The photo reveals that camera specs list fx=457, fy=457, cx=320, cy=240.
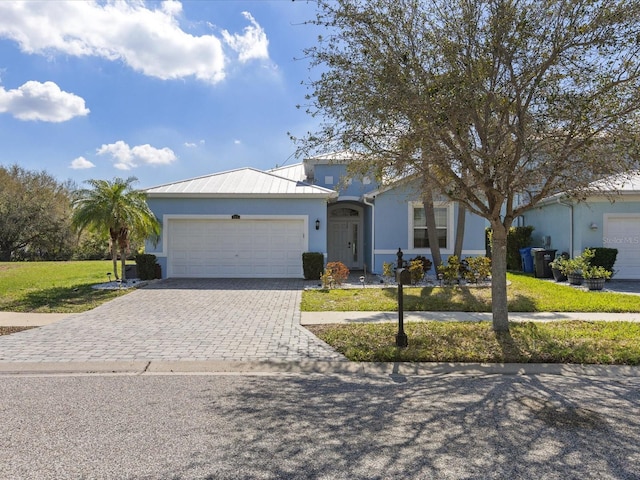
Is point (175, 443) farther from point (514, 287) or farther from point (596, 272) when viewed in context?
point (596, 272)

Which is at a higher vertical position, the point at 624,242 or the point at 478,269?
the point at 624,242

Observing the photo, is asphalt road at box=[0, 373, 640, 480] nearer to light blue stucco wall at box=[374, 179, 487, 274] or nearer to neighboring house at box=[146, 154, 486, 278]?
neighboring house at box=[146, 154, 486, 278]

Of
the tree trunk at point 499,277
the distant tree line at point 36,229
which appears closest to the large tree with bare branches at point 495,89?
the tree trunk at point 499,277

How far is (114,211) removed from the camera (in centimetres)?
1286

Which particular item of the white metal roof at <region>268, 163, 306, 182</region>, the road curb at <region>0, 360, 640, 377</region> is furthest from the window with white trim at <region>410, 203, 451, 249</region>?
the road curb at <region>0, 360, 640, 377</region>

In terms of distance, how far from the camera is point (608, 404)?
4.69m

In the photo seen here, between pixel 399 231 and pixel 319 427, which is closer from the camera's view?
pixel 319 427

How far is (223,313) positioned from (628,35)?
8.26 m

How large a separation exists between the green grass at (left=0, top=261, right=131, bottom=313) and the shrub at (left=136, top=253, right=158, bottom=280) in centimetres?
125

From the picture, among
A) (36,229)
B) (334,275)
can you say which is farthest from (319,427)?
(36,229)

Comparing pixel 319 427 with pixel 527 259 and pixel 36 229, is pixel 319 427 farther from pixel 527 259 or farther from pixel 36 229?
pixel 36 229

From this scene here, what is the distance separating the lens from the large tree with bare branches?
6.28 m

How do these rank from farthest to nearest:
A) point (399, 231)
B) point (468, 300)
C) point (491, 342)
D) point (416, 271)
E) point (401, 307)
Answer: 1. point (399, 231)
2. point (416, 271)
3. point (468, 300)
4. point (491, 342)
5. point (401, 307)

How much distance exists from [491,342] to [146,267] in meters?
11.6
